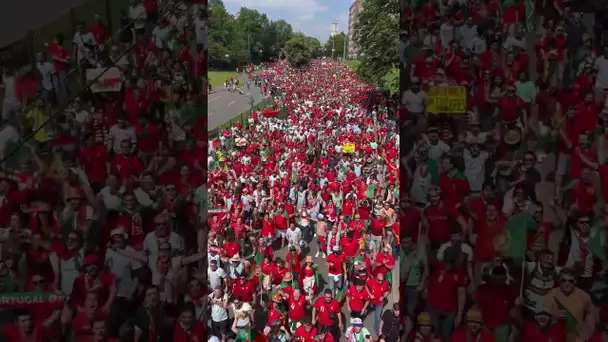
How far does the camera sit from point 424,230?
5.61m

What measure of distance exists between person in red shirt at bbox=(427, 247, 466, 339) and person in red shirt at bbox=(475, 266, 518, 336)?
0.20 metres

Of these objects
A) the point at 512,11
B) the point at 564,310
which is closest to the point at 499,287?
the point at 564,310

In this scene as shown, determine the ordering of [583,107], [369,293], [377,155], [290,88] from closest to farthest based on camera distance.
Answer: [583,107] → [369,293] → [377,155] → [290,88]

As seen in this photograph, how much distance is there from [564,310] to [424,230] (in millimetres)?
1566

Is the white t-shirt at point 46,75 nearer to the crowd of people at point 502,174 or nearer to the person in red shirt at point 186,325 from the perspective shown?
the person in red shirt at point 186,325

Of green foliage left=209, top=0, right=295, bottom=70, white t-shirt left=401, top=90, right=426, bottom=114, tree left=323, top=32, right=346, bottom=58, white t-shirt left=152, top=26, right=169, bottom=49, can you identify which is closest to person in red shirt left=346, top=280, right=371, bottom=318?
white t-shirt left=401, top=90, right=426, bottom=114

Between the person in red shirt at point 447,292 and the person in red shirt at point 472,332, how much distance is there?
80 mm

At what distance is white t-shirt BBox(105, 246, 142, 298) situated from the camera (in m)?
5.62

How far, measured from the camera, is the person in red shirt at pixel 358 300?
7.38 m

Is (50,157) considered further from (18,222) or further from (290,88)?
(290,88)

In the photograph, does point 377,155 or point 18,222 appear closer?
point 18,222

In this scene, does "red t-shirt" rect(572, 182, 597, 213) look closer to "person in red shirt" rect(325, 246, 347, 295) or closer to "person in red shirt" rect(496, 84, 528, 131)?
"person in red shirt" rect(496, 84, 528, 131)

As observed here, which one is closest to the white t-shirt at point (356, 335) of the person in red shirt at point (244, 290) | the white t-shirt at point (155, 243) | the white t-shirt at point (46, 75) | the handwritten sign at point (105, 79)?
the person in red shirt at point (244, 290)

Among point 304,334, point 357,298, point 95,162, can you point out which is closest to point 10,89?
point 95,162
